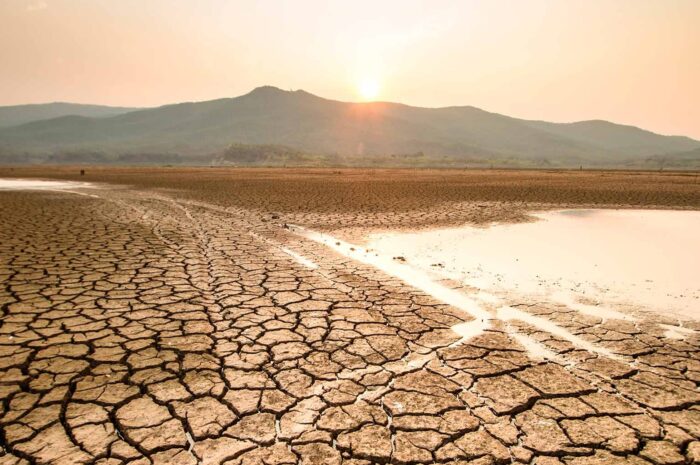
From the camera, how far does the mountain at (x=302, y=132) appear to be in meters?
138

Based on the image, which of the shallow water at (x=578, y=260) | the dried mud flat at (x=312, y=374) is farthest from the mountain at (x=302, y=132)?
the dried mud flat at (x=312, y=374)

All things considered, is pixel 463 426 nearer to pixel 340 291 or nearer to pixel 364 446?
pixel 364 446

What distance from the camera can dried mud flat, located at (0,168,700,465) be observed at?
2174 mm

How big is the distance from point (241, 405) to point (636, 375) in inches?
112

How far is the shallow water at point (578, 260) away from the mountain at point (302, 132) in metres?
123

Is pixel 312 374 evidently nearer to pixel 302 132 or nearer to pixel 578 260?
pixel 578 260

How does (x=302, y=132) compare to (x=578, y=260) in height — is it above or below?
above

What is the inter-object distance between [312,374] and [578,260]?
538 cm

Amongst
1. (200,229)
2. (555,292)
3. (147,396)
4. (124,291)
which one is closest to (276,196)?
(200,229)

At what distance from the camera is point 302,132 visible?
149 metres

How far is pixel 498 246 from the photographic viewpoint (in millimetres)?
7547

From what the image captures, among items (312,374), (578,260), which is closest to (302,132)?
(578,260)

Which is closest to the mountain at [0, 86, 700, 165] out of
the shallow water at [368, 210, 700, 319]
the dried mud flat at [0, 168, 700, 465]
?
the shallow water at [368, 210, 700, 319]

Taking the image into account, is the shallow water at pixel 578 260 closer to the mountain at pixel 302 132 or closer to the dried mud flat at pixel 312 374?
the dried mud flat at pixel 312 374
